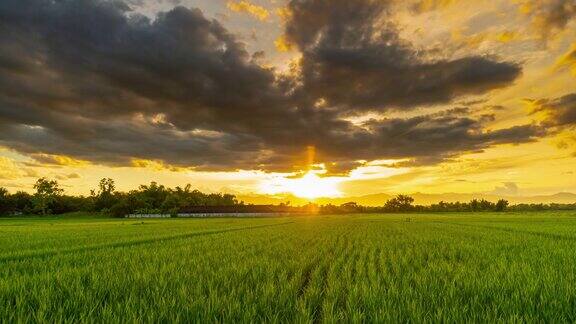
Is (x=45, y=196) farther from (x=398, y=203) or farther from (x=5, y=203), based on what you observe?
(x=398, y=203)

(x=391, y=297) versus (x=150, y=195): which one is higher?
(x=150, y=195)

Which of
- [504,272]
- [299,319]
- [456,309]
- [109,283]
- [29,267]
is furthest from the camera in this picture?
[29,267]

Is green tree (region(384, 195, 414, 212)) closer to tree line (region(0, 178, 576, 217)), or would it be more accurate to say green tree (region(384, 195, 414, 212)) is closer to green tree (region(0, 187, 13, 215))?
tree line (region(0, 178, 576, 217))

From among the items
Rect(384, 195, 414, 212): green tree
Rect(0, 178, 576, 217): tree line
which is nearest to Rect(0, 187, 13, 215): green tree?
Rect(0, 178, 576, 217): tree line

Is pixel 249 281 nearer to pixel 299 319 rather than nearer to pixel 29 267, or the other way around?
pixel 299 319

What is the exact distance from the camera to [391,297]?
20.5 feet

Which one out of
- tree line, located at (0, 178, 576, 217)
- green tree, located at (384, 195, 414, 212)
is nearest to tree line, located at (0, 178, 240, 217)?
tree line, located at (0, 178, 576, 217)

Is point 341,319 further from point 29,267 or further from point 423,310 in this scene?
point 29,267

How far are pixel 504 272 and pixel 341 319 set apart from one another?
19.4 ft

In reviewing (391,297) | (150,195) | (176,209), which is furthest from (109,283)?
(150,195)

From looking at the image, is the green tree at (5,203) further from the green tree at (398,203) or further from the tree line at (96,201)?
the green tree at (398,203)

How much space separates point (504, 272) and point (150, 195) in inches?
5813

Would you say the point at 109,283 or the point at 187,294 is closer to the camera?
the point at 187,294

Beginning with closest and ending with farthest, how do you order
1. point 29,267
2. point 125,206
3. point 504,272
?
point 504,272, point 29,267, point 125,206
